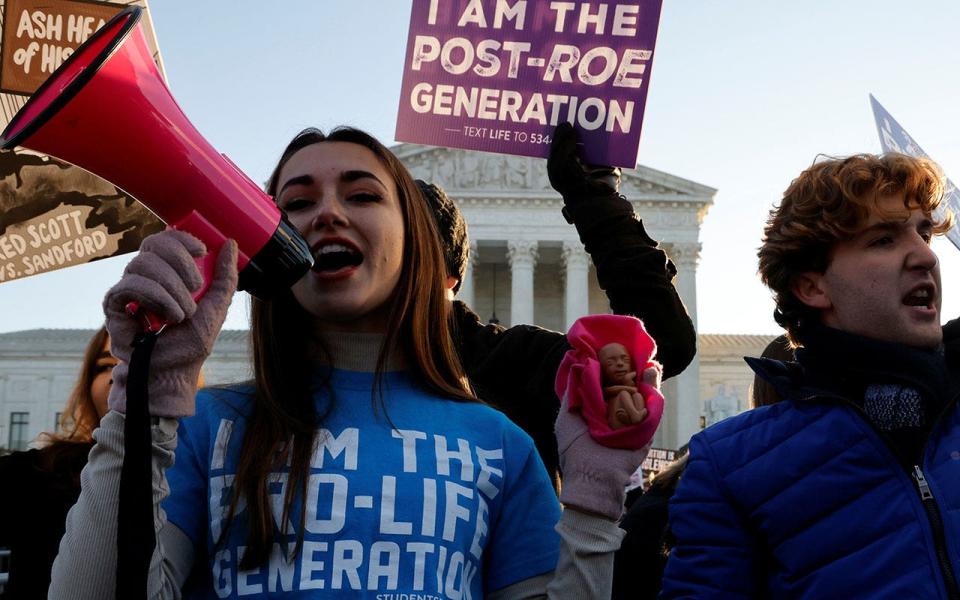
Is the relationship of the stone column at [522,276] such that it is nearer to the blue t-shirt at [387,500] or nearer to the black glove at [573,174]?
the black glove at [573,174]

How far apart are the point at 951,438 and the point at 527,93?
1.62m

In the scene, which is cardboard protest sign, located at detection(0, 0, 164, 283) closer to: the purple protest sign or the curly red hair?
the purple protest sign

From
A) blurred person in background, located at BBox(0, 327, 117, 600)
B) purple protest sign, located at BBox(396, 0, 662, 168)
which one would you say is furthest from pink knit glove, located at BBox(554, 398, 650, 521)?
blurred person in background, located at BBox(0, 327, 117, 600)

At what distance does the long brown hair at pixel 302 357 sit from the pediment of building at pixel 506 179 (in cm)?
4228

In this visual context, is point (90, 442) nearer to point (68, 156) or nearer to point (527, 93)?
point (527, 93)

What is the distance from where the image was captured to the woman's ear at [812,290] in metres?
2.59

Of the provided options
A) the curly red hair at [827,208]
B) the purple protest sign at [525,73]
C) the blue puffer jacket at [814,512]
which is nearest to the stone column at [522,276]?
the purple protest sign at [525,73]

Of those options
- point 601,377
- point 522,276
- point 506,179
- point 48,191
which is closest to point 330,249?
point 601,377

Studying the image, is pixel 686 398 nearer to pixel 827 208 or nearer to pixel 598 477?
pixel 827 208

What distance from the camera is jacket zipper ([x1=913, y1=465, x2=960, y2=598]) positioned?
209 centimetres

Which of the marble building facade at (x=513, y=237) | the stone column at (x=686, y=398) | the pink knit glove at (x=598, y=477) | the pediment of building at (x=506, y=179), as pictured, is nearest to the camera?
the pink knit glove at (x=598, y=477)

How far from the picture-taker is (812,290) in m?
2.64

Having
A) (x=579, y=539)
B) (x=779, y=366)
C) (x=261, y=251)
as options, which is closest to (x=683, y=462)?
(x=779, y=366)

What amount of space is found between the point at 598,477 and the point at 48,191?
3.04 meters
